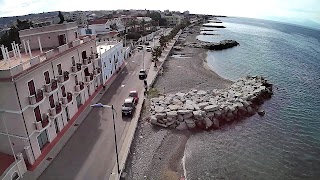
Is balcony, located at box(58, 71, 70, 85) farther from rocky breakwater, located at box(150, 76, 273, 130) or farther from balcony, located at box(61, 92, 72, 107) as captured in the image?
rocky breakwater, located at box(150, 76, 273, 130)

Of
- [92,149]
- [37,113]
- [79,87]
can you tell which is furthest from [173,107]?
[37,113]

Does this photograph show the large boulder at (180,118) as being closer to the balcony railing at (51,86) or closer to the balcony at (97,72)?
the balcony at (97,72)

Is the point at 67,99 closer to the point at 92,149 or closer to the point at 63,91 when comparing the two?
the point at 63,91

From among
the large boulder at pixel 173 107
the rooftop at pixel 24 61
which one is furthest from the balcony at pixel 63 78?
the large boulder at pixel 173 107

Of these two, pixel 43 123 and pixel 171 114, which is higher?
pixel 43 123

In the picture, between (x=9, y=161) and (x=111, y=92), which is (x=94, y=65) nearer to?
(x=111, y=92)

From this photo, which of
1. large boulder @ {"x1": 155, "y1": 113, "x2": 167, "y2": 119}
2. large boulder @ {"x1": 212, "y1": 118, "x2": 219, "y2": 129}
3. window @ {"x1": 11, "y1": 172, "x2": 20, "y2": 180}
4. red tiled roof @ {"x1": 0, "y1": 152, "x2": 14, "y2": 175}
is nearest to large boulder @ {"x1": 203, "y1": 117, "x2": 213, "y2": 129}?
large boulder @ {"x1": 212, "y1": 118, "x2": 219, "y2": 129}

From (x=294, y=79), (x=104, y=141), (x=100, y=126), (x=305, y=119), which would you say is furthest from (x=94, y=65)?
(x=294, y=79)
